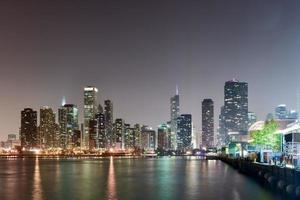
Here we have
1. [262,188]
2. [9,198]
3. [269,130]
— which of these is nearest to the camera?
[9,198]

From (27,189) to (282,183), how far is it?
3567 cm

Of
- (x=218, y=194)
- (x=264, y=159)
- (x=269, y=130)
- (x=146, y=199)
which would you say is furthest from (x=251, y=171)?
(x=146, y=199)

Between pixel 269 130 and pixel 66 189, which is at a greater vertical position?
→ pixel 269 130

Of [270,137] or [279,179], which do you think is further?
[270,137]

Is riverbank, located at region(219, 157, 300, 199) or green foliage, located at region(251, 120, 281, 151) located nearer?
riverbank, located at region(219, 157, 300, 199)

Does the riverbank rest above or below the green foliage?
below

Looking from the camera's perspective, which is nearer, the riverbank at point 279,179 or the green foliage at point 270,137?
the riverbank at point 279,179

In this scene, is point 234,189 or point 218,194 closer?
point 218,194

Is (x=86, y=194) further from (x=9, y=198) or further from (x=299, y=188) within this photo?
(x=299, y=188)

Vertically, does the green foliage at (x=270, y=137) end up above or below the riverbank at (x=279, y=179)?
above

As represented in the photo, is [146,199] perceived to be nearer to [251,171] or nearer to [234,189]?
[234,189]

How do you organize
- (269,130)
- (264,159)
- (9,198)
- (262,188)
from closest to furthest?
1. (9,198)
2. (262,188)
3. (264,159)
4. (269,130)

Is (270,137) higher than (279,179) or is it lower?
higher

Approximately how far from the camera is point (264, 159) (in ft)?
297
